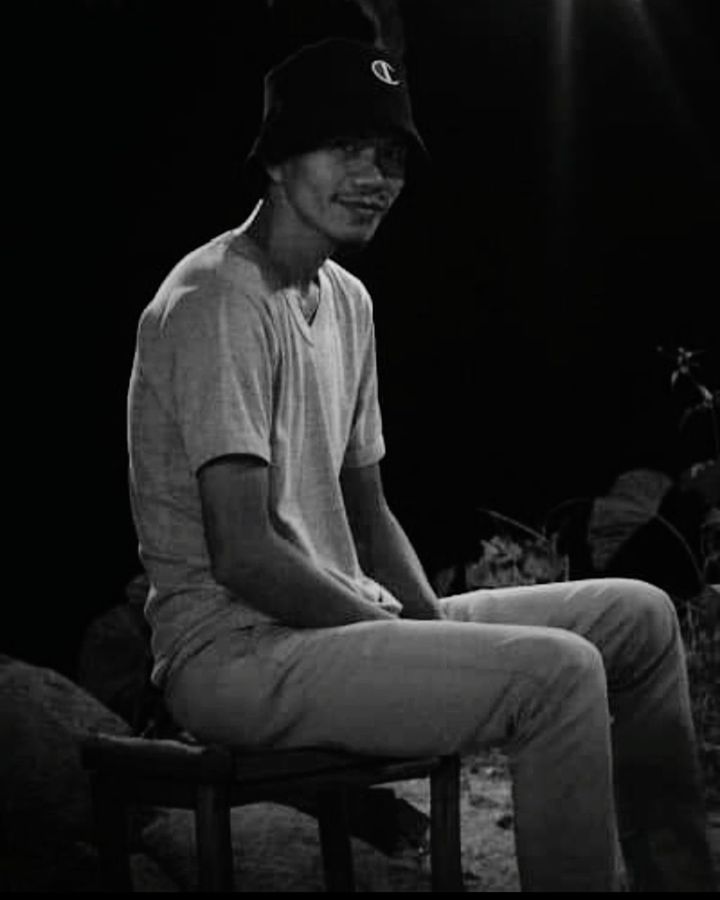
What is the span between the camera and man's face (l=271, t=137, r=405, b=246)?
2672 mm

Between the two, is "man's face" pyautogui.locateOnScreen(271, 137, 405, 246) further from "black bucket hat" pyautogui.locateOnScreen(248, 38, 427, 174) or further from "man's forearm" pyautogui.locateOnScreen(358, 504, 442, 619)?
"man's forearm" pyautogui.locateOnScreen(358, 504, 442, 619)

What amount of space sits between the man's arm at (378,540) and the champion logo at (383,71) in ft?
2.34

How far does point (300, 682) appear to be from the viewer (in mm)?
2430

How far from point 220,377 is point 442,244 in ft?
12.7

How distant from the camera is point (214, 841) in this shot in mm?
2418

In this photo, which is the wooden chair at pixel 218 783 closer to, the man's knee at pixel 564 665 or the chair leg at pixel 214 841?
the chair leg at pixel 214 841

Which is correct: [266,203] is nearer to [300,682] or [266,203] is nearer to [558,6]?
[300,682]

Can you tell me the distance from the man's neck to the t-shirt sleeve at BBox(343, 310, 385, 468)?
27cm

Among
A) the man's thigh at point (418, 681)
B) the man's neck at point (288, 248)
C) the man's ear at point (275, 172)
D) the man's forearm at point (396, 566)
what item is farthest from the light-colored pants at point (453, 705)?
the man's ear at point (275, 172)

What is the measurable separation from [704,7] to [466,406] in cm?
182

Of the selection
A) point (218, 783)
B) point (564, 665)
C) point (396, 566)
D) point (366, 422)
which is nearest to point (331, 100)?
point (366, 422)

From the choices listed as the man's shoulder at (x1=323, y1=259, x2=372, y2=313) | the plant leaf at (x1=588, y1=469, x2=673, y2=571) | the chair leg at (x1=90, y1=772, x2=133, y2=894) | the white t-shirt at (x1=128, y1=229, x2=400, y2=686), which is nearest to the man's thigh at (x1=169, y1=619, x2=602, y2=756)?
the white t-shirt at (x1=128, y1=229, x2=400, y2=686)

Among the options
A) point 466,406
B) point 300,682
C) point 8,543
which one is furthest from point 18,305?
point 300,682

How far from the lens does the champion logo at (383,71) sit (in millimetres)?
2664
